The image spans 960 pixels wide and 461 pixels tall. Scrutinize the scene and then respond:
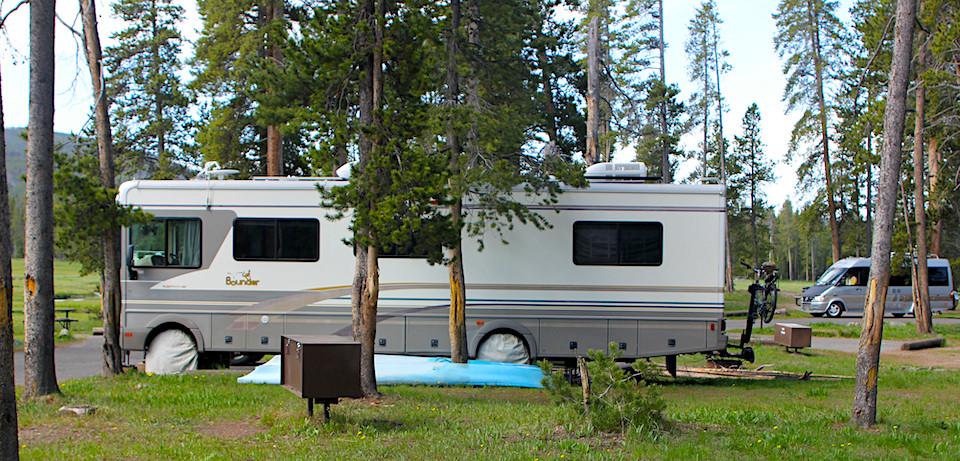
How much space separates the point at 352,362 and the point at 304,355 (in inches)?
18.0

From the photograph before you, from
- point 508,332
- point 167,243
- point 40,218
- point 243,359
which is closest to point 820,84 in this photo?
point 508,332

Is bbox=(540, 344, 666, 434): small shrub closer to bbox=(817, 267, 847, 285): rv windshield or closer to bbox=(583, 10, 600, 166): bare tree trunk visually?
bbox=(583, 10, 600, 166): bare tree trunk

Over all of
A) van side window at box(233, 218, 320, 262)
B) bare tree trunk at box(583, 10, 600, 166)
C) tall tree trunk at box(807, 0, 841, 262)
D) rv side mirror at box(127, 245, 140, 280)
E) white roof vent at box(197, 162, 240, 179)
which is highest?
tall tree trunk at box(807, 0, 841, 262)

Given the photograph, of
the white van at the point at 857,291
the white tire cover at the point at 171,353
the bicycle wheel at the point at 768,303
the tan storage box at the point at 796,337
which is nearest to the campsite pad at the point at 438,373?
the white tire cover at the point at 171,353

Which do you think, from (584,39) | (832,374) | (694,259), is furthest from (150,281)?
(584,39)

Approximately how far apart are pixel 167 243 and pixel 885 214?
10.9 meters

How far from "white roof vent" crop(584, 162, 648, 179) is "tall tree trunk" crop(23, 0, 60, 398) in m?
8.15

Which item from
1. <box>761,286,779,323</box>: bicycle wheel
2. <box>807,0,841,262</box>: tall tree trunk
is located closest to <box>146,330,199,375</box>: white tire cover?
<box>761,286,779,323</box>: bicycle wheel

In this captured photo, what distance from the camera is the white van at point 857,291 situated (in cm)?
3931

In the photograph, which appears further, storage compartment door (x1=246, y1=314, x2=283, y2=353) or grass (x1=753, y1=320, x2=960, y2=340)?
grass (x1=753, y1=320, x2=960, y2=340)

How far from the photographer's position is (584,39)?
3194 cm

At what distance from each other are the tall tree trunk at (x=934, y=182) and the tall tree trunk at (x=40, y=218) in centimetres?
2785

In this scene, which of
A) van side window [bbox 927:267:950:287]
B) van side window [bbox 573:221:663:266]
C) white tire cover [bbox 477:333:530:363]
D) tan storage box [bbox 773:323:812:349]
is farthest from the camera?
van side window [bbox 927:267:950:287]

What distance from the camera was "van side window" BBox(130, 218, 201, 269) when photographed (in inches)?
598
